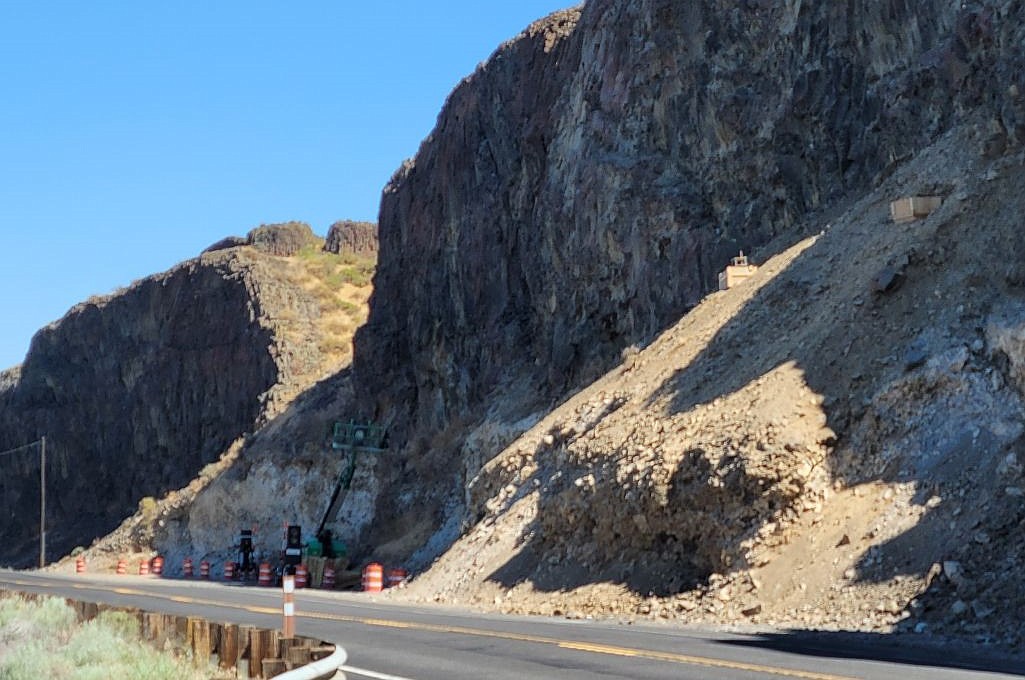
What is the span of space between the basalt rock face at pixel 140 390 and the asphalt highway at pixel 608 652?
48017 mm

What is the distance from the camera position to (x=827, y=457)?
2097 cm

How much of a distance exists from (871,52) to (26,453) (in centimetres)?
7206

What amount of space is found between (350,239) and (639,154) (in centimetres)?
5367

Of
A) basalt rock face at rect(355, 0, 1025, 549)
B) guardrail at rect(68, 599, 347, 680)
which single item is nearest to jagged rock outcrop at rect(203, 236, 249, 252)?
basalt rock face at rect(355, 0, 1025, 549)

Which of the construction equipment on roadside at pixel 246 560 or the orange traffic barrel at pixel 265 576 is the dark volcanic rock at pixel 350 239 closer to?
the construction equipment on roadside at pixel 246 560

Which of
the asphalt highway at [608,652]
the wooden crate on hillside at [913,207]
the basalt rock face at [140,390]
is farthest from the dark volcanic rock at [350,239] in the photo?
the asphalt highway at [608,652]

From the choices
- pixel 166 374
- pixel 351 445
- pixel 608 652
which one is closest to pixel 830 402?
pixel 608 652

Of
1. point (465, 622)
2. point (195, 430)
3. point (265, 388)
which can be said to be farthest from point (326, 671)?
point (195, 430)

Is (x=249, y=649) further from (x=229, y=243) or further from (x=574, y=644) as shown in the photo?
(x=229, y=243)

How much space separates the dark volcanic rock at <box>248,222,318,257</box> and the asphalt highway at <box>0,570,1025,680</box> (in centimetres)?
6642

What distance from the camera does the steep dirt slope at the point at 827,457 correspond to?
1764 cm

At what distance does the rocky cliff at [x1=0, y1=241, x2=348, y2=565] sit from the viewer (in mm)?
70875

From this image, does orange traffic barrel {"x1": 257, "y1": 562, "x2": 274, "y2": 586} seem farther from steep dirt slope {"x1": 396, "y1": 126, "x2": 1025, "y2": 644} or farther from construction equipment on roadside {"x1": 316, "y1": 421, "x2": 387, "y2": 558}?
steep dirt slope {"x1": 396, "y1": 126, "x2": 1025, "y2": 644}

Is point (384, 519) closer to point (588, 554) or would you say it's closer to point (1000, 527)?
point (588, 554)
